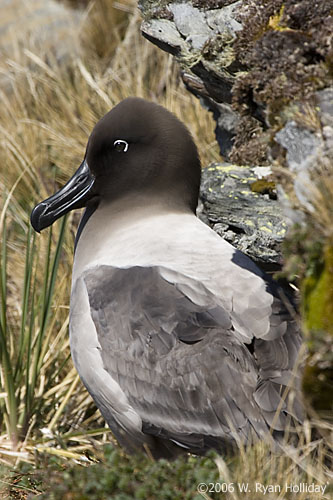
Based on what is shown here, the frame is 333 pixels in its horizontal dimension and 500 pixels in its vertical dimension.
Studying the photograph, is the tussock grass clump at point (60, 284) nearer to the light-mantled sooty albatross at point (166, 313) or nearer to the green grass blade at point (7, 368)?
the green grass blade at point (7, 368)

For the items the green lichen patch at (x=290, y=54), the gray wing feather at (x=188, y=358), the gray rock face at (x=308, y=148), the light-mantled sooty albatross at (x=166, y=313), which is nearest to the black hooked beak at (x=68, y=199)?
the light-mantled sooty albatross at (x=166, y=313)

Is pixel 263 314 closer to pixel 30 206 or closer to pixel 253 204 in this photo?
pixel 253 204

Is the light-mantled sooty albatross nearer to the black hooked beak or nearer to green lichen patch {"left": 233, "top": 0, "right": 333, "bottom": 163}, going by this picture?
the black hooked beak

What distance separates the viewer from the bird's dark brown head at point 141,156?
13.8ft

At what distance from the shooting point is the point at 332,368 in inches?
112

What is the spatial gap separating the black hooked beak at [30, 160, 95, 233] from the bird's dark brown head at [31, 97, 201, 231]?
0.01 m

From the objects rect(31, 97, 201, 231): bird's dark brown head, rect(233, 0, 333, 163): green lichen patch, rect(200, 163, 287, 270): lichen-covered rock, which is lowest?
rect(200, 163, 287, 270): lichen-covered rock

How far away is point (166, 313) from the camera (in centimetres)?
354

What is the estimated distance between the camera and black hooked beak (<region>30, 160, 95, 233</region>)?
4.32 metres

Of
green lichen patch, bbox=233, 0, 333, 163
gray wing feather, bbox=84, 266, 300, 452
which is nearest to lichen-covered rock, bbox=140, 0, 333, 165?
green lichen patch, bbox=233, 0, 333, 163

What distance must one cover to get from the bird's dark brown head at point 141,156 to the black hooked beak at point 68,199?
0.01 m

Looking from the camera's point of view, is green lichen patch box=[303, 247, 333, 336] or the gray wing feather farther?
the gray wing feather

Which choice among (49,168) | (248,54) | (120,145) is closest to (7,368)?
(120,145)

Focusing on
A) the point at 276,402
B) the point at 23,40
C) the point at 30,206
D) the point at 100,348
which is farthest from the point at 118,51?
the point at 276,402
